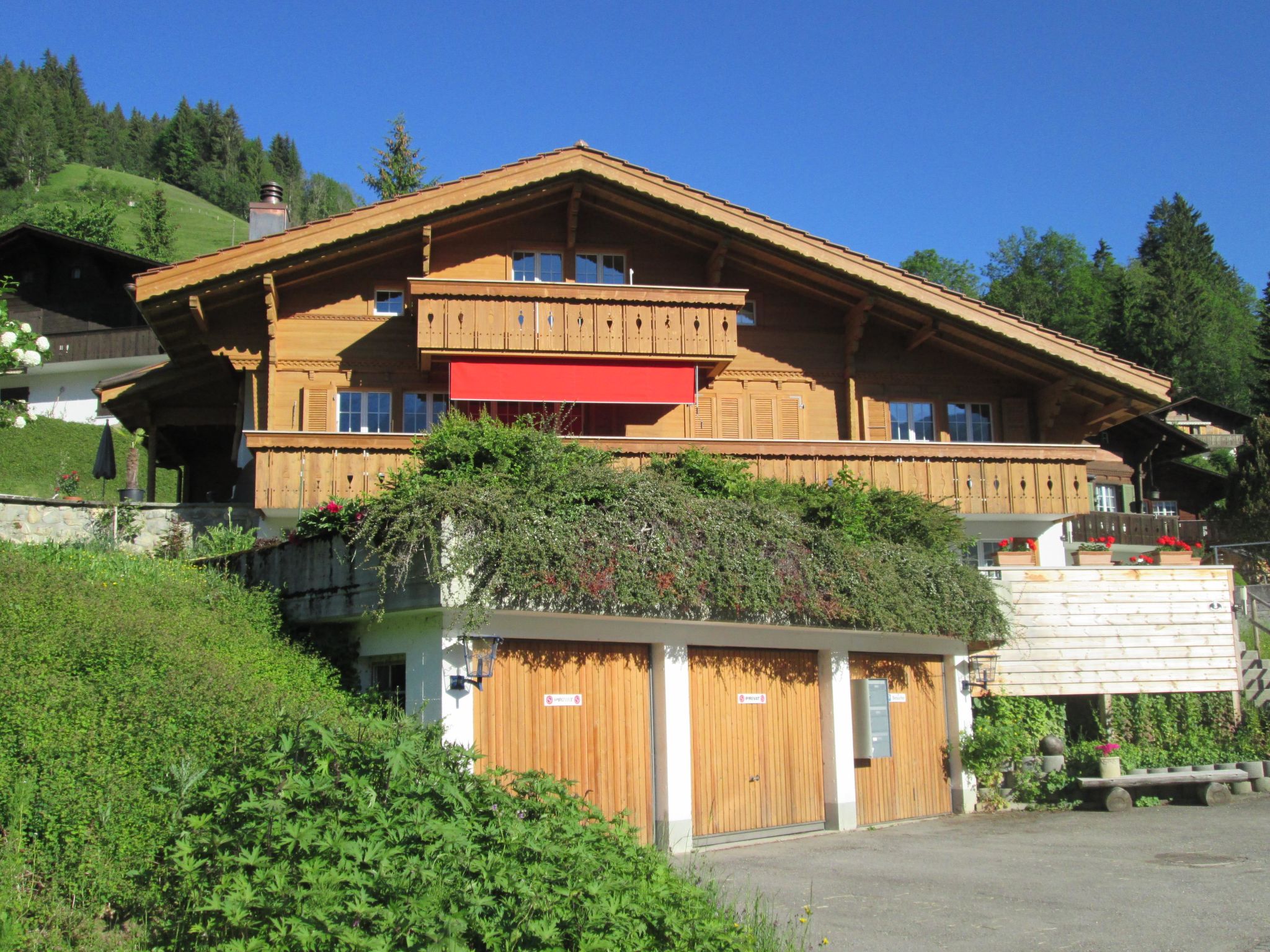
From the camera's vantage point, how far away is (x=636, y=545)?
11766 millimetres

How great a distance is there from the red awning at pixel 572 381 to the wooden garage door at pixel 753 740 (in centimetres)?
685

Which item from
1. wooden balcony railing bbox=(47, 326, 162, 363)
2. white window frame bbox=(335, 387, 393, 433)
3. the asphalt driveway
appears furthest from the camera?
wooden balcony railing bbox=(47, 326, 162, 363)

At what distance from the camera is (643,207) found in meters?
20.5

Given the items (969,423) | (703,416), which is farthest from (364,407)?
(969,423)

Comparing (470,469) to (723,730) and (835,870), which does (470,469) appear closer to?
(723,730)

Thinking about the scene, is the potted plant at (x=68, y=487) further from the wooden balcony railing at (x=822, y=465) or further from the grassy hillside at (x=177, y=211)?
the grassy hillside at (x=177, y=211)

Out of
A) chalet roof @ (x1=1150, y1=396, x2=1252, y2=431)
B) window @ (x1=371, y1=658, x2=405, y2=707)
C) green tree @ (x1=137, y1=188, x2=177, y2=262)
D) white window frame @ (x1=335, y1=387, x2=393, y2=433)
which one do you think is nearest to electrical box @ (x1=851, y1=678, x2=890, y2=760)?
window @ (x1=371, y1=658, x2=405, y2=707)

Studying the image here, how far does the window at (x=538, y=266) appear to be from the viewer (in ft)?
69.0

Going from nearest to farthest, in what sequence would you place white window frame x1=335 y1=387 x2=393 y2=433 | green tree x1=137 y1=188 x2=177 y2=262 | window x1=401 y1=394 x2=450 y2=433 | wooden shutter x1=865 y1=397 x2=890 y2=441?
white window frame x1=335 y1=387 x2=393 y2=433
window x1=401 y1=394 x2=450 y2=433
wooden shutter x1=865 y1=397 x2=890 y2=441
green tree x1=137 y1=188 x2=177 y2=262

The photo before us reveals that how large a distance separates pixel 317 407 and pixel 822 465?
8.47 m

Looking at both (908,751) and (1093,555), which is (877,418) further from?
(908,751)

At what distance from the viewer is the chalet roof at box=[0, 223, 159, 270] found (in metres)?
40.2

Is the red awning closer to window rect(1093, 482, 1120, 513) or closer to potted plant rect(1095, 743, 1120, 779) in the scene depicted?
potted plant rect(1095, 743, 1120, 779)

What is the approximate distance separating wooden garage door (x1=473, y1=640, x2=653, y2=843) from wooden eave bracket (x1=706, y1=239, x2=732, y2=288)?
1024cm
